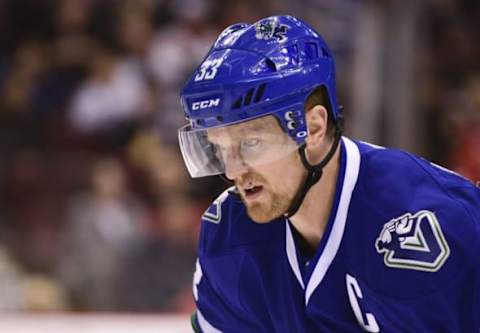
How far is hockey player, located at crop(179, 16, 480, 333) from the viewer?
211 centimetres

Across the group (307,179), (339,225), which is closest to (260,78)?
(307,179)

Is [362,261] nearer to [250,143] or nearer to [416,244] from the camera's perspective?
[416,244]

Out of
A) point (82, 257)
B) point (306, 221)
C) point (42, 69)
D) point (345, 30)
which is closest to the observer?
point (306, 221)

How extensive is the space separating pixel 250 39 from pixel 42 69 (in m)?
3.73

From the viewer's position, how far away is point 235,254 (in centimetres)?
242

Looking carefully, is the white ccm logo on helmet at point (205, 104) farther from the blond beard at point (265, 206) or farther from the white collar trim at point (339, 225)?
the white collar trim at point (339, 225)

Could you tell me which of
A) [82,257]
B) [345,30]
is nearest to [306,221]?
[82,257]

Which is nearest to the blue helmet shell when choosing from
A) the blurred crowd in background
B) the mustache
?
the mustache

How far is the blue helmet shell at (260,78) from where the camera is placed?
2121mm

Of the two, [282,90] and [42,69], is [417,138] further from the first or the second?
[282,90]

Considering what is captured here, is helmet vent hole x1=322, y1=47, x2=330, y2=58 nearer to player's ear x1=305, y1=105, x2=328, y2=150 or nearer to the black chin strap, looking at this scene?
player's ear x1=305, y1=105, x2=328, y2=150

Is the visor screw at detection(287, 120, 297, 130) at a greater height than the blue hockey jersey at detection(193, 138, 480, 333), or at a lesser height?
greater

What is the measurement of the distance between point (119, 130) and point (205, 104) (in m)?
3.38

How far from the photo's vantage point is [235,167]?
7.22 feet
